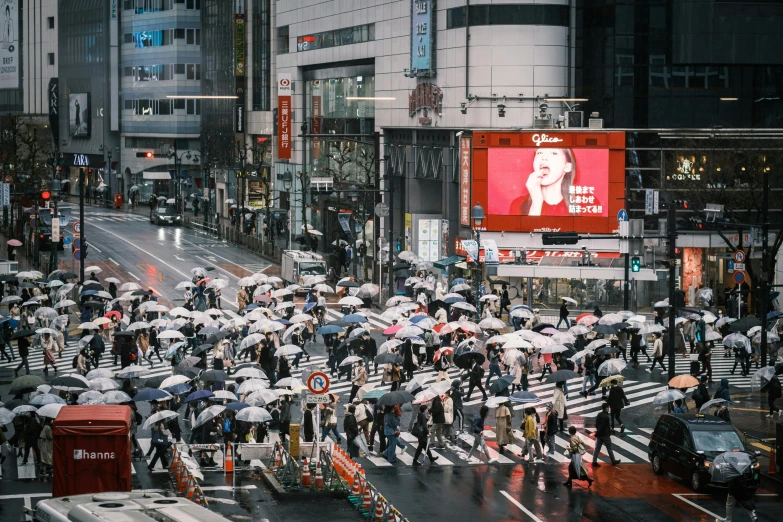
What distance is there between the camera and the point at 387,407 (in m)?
32.8

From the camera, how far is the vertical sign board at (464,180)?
222 ft

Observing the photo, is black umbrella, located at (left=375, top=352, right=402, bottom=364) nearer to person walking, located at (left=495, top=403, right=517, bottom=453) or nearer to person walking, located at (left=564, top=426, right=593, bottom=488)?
person walking, located at (left=495, top=403, right=517, bottom=453)

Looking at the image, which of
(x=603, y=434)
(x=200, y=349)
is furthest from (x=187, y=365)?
(x=603, y=434)

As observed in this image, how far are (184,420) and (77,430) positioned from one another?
11.8 m

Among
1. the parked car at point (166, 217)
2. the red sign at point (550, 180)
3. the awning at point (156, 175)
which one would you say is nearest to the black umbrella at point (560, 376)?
the red sign at point (550, 180)

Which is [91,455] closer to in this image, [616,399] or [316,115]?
[616,399]

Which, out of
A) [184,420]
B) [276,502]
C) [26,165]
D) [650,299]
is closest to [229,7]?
[26,165]

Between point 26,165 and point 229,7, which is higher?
point 229,7

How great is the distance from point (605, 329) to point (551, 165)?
73.5 feet

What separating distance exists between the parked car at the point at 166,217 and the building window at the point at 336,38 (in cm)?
1818

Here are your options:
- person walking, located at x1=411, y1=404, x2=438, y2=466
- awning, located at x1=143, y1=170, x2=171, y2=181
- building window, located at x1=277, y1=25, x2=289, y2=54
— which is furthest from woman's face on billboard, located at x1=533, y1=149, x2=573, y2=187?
awning, located at x1=143, y1=170, x2=171, y2=181

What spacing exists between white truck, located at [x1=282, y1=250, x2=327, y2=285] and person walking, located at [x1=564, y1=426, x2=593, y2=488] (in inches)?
1465

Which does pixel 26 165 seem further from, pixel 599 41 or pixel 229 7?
pixel 599 41

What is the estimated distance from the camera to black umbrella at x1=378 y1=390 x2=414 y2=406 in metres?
32.5
